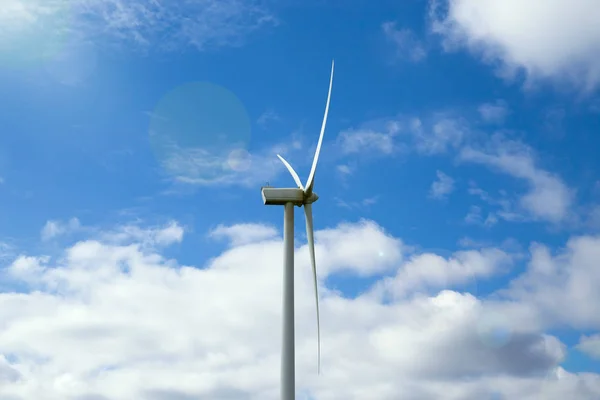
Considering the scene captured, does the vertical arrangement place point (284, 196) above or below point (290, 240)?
above

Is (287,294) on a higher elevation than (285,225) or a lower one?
lower

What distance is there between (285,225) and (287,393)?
1114 centimetres

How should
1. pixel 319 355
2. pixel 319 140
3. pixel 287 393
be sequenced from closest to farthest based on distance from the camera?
pixel 287 393 < pixel 319 355 < pixel 319 140

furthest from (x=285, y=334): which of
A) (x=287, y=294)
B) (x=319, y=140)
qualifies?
(x=319, y=140)

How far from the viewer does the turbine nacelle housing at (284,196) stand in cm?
4934

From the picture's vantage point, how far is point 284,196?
49.4 metres

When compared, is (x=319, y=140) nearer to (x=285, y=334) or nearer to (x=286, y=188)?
(x=286, y=188)

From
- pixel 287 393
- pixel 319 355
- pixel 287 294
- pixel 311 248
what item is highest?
pixel 311 248

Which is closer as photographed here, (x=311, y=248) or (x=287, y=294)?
(x=287, y=294)

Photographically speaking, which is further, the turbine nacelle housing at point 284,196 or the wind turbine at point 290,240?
the turbine nacelle housing at point 284,196

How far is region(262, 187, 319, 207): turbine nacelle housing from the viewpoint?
49.3m

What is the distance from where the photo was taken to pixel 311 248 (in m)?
50.1

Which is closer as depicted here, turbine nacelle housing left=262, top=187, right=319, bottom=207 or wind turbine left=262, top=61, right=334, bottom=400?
wind turbine left=262, top=61, right=334, bottom=400

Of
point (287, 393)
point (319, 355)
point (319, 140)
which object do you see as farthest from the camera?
point (319, 140)
